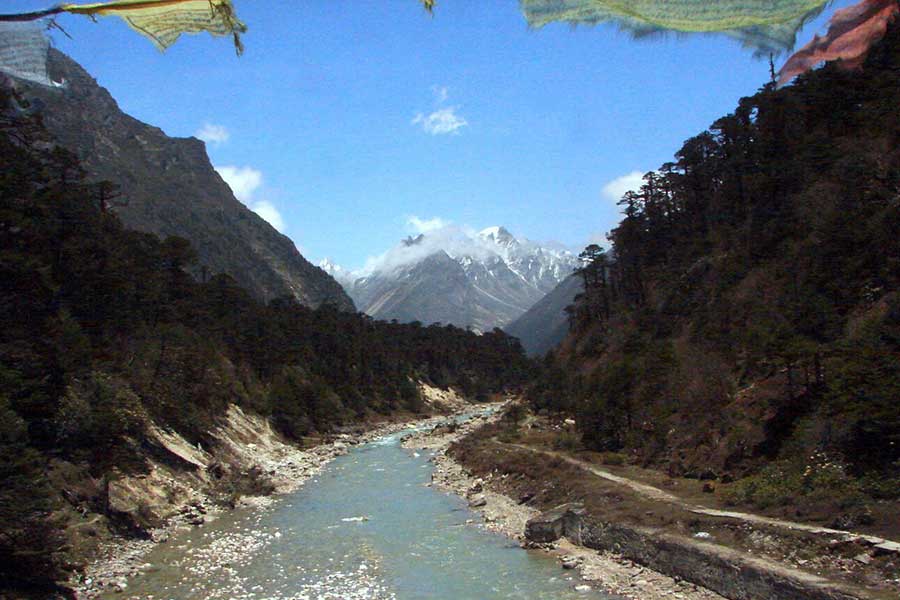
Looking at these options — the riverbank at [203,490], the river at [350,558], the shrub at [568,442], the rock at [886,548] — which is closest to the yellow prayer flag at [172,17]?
the rock at [886,548]

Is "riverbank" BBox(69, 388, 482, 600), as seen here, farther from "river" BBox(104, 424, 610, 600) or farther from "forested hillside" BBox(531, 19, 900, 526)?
"forested hillside" BBox(531, 19, 900, 526)

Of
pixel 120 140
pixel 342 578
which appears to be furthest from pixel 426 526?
pixel 120 140

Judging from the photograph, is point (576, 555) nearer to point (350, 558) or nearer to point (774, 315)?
point (350, 558)

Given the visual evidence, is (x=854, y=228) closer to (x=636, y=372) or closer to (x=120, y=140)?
(x=636, y=372)

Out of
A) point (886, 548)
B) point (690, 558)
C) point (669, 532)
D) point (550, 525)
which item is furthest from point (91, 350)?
point (886, 548)

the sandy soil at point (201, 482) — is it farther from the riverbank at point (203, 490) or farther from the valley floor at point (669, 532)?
the valley floor at point (669, 532)
